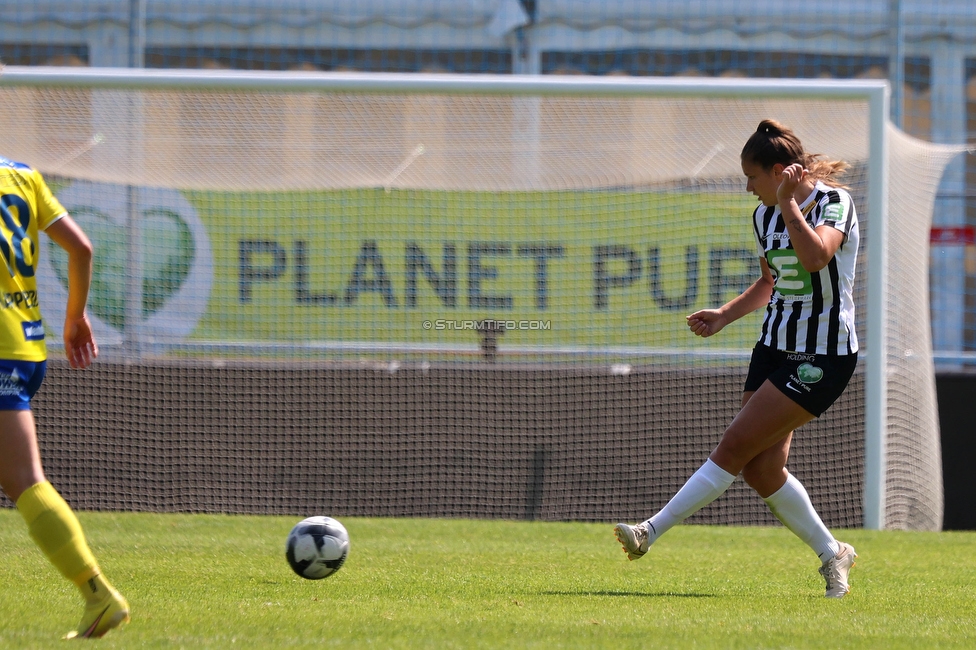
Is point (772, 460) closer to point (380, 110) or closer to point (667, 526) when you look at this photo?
point (667, 526)

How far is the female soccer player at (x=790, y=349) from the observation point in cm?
426

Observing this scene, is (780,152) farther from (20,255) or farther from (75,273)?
(20,255)

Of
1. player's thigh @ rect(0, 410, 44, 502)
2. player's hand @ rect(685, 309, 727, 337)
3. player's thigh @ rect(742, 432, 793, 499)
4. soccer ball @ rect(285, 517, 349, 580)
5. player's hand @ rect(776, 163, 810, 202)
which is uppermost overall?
player's hand @ rect(776, 163, 810, 202)

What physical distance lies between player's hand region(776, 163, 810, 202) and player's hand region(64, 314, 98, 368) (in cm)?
235

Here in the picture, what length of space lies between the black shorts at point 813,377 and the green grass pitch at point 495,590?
74 centimetres

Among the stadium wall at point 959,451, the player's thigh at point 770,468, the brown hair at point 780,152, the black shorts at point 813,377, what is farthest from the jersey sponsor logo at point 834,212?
the stadium wall at point 959,451

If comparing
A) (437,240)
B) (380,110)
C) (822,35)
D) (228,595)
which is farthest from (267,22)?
(228,595)

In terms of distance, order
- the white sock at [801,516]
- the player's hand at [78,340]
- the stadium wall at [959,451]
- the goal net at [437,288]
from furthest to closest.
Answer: the stadium wall at [959,451], the goal net at [437,288], the white sock at [801,516], the player's hand at [78,340]

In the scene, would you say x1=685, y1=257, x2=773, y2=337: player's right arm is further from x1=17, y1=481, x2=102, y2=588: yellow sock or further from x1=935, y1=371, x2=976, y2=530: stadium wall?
x1=935, y1=371, x2=976, y2=530: stadium wall

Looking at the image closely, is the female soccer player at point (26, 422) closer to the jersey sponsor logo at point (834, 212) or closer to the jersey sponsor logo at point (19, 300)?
the jersey sponsor logo at point (19, 300)

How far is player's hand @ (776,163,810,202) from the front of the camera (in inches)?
159

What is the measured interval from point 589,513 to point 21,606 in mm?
4410

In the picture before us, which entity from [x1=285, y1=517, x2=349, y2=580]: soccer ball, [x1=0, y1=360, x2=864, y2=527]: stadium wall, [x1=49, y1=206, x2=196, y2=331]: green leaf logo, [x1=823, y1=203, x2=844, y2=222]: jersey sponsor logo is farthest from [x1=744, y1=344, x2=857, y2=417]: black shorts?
[x1=49, y1=206, x2=196, y2=331]: green leaf logo

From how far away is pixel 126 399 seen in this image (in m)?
7.71
